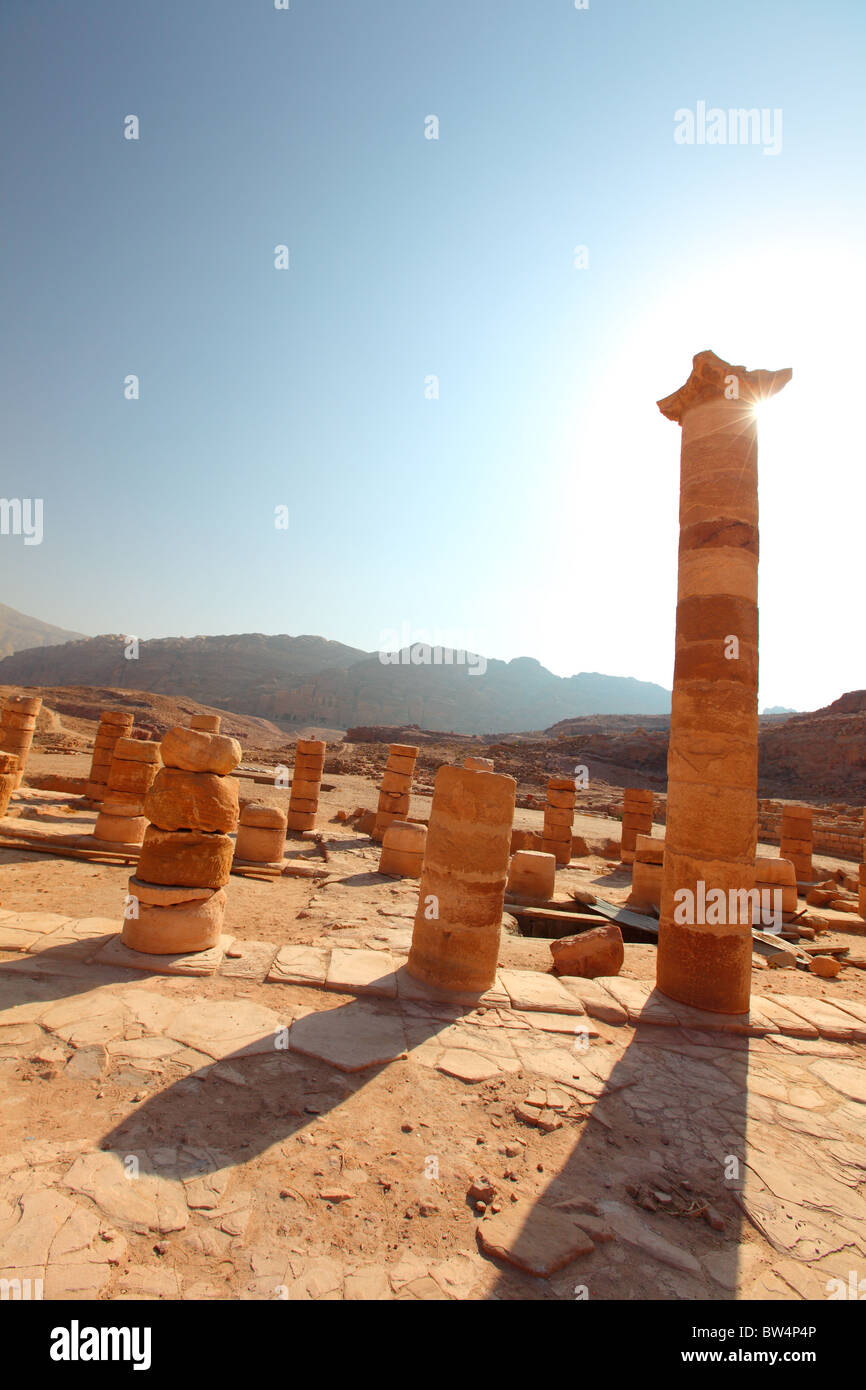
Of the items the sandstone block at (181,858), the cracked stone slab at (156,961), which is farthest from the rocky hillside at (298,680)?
the cracked stone slab at (156,961)

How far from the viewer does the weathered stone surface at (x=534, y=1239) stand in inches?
103

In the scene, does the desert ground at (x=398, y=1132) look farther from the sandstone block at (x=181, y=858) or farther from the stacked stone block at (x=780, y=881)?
the stacked stone block at (x=780, y=881)

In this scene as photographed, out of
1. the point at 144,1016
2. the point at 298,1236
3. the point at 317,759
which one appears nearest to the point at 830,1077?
the point at 298,1236

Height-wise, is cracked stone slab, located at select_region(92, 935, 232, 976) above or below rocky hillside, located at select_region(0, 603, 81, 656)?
below

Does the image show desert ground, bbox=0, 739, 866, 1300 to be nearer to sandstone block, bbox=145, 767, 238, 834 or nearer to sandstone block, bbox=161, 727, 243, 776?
sandstone block, bbox=145, 767, 238, 834

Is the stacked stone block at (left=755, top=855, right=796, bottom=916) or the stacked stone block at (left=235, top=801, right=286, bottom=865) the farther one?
the stacked stone block at (left=755, top=855, right=796, bottom=916)

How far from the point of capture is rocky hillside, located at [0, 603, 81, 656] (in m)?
164

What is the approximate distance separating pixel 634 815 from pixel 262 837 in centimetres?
1018

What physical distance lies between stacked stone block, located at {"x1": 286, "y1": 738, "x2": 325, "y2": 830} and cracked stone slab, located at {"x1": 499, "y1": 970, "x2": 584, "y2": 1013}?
356 inches

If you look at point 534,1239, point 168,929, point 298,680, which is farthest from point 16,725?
point 298,680

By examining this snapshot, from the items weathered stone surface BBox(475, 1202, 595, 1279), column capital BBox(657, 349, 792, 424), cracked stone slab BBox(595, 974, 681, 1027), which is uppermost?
column capital BBox(657, 349, 792, 424)

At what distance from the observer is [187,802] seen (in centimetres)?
562

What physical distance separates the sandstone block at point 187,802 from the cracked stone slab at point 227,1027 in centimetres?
152

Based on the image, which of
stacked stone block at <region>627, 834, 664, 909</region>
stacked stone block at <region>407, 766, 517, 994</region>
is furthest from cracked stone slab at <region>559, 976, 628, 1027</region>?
stacked stone block at <region>627, 834, 664, 909</region>
